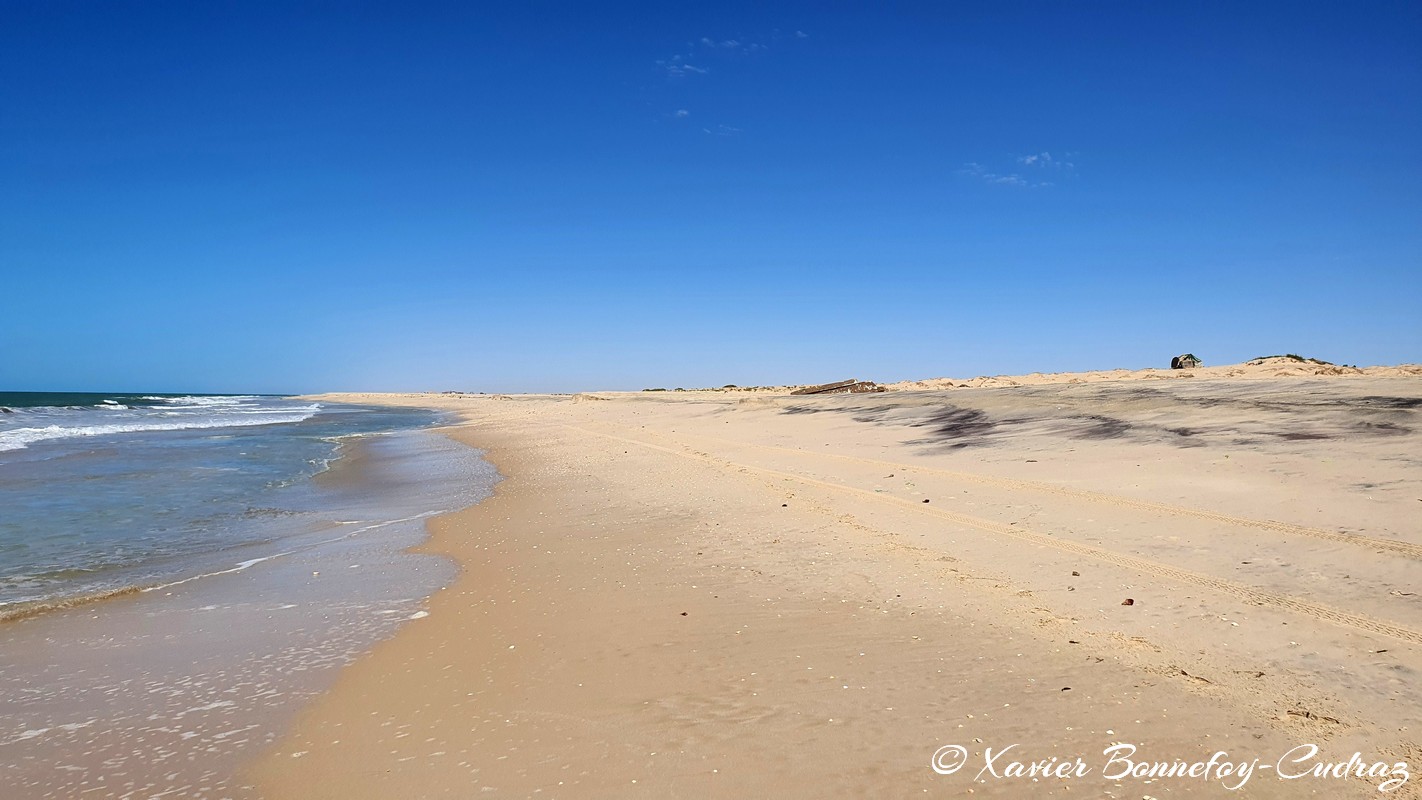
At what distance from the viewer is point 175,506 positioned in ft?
39.0

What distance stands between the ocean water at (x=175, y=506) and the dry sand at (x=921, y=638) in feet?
7.27

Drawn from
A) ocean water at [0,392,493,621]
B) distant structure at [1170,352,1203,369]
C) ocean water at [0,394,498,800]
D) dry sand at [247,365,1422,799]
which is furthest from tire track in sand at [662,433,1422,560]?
distant structure at [1170,352,1203,369]

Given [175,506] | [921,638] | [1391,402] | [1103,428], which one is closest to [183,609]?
[921,638]

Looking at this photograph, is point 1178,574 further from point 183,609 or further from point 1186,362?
point 1186,362

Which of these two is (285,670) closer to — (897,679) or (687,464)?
(897,679)

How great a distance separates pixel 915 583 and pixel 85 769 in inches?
217

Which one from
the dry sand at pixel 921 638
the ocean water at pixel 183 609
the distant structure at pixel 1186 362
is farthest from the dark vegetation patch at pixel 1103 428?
the distant structure at pixel 1186 362

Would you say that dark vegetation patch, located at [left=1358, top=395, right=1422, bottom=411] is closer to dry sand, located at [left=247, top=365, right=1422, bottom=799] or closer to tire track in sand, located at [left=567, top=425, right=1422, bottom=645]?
dry sand, located at [left=247, top=365, right=1422, bottom=799]

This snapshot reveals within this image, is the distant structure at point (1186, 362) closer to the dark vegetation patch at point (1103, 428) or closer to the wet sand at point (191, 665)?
the dark vegetation patch at point (1103, 428)

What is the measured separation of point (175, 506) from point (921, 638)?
40.4 ft

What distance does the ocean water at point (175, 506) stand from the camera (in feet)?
25.7

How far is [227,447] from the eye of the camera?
76.3 ft

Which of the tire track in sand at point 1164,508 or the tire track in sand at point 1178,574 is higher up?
the tire track in sand at point 1164,508

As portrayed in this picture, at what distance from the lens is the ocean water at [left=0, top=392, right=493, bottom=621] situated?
785 centimetres
